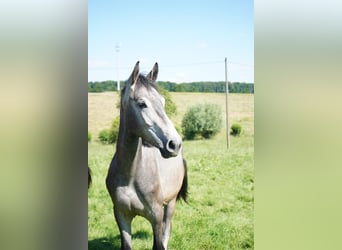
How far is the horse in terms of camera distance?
6.52 feet

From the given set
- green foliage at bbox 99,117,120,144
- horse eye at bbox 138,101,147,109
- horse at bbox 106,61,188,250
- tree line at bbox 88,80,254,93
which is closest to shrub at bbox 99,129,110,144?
green foliage at bbox 99,117,120,144

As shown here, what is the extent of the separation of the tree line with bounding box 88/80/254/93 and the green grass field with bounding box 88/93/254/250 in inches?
1.4

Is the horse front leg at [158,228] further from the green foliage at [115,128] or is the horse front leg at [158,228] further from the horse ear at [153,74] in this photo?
the horse ear at [153,74]

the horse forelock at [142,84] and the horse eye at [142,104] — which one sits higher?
the horse forelock at [142,84]

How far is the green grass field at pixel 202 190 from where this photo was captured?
91.4 inches

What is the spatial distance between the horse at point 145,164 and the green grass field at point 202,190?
114 millimetres

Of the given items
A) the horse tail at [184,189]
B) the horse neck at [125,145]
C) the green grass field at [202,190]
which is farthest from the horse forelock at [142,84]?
the horse tail at [184,189]

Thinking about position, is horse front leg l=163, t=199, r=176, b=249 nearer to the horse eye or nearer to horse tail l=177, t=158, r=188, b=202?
horse tail l=177, t=158, r=188, b=202

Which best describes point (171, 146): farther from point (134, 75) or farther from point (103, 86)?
point (103, 86)

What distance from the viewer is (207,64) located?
2.44 metres

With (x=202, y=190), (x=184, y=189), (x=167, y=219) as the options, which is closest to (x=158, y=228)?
(x=167, y=219)
